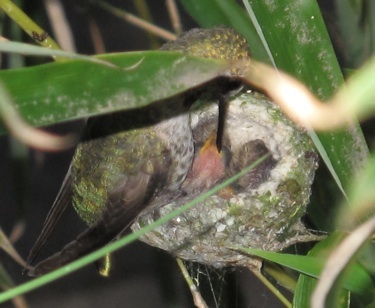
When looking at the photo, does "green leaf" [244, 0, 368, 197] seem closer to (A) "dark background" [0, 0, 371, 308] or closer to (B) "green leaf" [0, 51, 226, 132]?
(B) "green leaf" [0, 51, 226, 132]

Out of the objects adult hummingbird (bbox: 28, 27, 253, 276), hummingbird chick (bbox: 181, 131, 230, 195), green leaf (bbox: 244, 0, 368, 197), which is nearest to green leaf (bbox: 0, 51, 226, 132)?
green leaf (bbox: 244, 0, 368, 197)

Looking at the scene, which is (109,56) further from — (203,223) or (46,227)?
A: (203,223)

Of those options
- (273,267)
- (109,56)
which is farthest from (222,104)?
(109,56)

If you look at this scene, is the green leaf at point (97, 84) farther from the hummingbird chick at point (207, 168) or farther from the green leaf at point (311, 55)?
the hummingbird chick at point (207, 168)

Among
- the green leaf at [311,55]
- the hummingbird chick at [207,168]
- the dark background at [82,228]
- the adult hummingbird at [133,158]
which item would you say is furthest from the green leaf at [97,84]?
the dark background at [82,228]

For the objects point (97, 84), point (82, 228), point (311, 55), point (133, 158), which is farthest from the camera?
point (82, 228)

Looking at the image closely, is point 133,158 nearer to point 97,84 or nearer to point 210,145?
point 210,145

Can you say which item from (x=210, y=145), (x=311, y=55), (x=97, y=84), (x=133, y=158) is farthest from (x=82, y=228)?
(x=97, y=84)

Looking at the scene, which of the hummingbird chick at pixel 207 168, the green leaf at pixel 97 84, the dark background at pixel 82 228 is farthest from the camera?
the dark background at pixel 82 228
